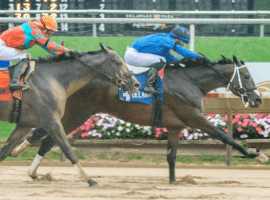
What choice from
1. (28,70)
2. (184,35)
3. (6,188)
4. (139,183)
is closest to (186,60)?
(184,35)

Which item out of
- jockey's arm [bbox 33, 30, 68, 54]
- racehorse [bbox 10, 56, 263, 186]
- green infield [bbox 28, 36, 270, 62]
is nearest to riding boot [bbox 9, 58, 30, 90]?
jockey's arm [bbox 33, 30, 68, 54]

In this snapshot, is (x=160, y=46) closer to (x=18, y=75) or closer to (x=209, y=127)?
(x=209, y=127)

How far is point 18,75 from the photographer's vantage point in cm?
480

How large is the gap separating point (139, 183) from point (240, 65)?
1764 mm

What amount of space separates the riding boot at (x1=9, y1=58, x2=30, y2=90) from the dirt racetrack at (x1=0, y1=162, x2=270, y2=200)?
0.99 m

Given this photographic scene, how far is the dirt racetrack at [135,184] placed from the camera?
4.64m

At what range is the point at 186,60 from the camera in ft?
19.1

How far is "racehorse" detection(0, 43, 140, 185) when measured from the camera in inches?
191

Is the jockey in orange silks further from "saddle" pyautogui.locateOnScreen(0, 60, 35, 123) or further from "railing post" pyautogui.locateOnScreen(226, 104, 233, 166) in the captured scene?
"railing post" pyautogui.locateOnScreen(226, 104, 233, 166)

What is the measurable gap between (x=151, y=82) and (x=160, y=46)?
0.44 metres

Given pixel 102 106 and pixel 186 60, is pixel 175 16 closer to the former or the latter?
pixel 186 60

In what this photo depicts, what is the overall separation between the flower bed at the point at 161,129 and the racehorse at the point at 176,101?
157 centimetres

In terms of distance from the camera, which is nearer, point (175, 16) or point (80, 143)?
point (80, 143)

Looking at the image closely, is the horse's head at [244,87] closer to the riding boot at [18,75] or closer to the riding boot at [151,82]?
the riding boot at [151,82]
